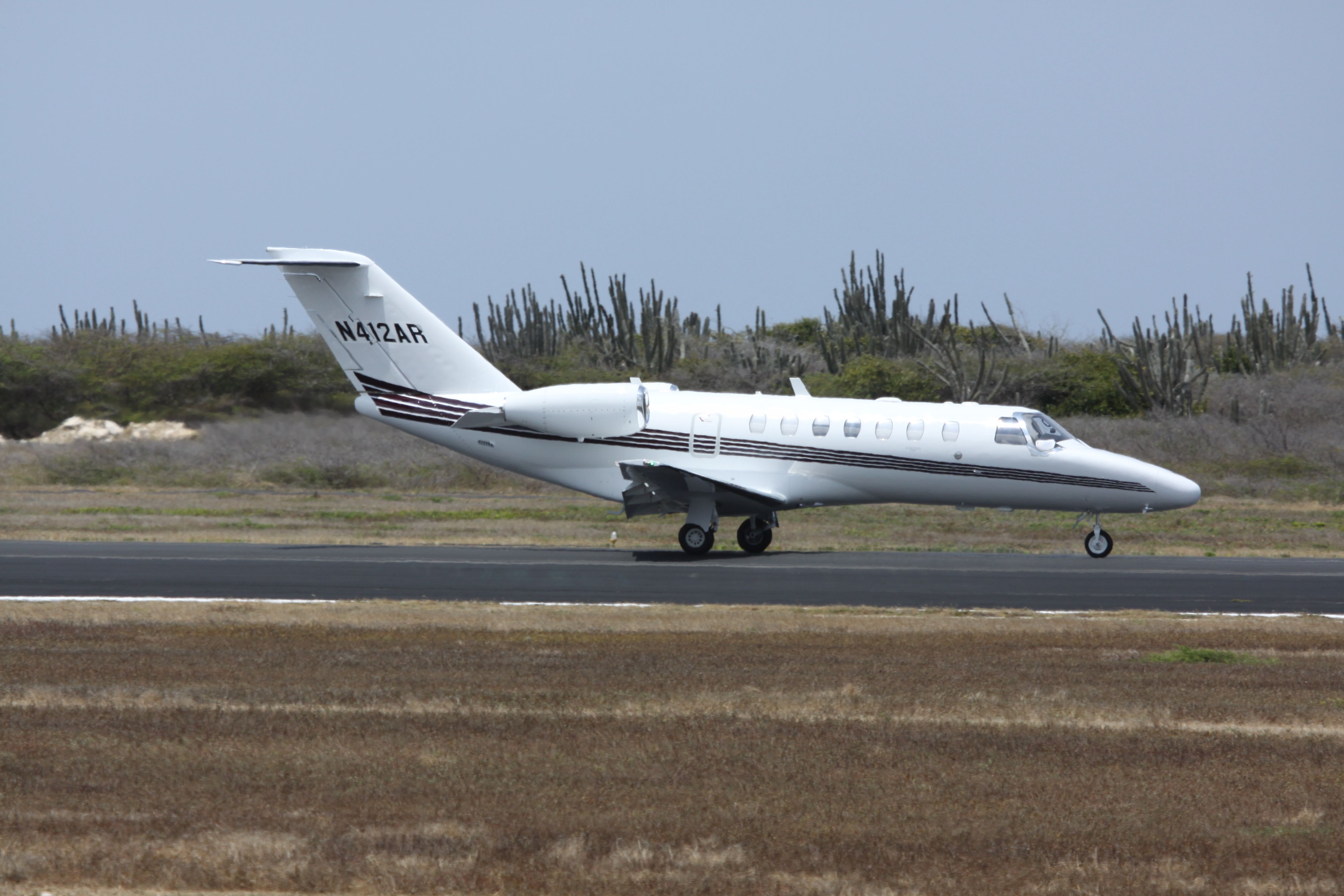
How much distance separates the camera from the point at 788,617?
15008 mm

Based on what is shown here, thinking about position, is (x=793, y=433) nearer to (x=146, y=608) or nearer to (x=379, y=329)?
(x=379, y=329)

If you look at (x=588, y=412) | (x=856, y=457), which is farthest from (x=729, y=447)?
(x=588, y=412)

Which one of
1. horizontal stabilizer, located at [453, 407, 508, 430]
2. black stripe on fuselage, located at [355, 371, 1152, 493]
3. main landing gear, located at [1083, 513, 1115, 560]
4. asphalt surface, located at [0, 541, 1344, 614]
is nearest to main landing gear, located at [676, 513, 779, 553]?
asphalt surface, located at [0, 541, 1344, 614]

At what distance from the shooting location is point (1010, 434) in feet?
75.6

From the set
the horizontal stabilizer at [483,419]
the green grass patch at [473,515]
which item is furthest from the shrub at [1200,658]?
the green grass patch at [473,515]

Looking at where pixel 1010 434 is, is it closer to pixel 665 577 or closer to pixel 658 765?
pixel 665 577

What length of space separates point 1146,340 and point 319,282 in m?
36.8

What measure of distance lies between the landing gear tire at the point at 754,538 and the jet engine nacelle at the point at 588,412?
269cm

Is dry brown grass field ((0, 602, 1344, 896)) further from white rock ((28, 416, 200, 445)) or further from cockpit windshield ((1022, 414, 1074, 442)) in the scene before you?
white rock ((28, 416, 200, 445))

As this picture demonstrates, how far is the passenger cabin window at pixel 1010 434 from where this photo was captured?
75.4ft

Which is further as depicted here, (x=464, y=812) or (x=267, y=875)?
(x=464, y=812)

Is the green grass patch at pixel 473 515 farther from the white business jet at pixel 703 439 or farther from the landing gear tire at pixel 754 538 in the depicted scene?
the landing gear tire at pixel 754 538

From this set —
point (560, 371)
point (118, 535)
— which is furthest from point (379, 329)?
point (560, 371)

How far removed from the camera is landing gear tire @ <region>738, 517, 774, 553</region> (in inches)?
958
